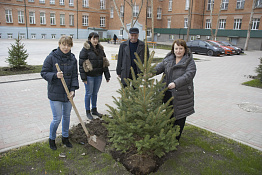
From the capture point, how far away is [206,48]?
2167 centimetres

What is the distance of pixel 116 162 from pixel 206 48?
67.1 ft

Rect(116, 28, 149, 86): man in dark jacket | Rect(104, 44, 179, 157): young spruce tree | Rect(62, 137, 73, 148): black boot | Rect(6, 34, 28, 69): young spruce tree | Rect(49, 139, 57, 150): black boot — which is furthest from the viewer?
Rect(6, 34, 28, 69): young spruce tree

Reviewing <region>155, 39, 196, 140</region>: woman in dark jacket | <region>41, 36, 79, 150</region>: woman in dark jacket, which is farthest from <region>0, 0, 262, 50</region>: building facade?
<region>41, 36, 79, 150</region>: woman in dark jacket

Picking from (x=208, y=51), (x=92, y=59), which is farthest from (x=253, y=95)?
(x=208, y=51)

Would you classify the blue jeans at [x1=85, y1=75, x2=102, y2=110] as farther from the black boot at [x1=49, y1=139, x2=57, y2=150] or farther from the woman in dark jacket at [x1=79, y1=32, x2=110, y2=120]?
the black boot at [x1=49, y1=139, x2=57, y2=150]

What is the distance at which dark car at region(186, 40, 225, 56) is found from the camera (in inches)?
828

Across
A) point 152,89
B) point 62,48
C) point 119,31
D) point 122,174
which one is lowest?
point 122,174

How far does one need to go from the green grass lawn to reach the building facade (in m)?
32.3

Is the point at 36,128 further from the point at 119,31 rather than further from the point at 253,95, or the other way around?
the point at 119,31

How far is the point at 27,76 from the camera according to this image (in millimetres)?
9867

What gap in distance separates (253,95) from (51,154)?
7479 millimetres

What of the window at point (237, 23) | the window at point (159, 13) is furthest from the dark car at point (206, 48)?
the window at point (159, 13)

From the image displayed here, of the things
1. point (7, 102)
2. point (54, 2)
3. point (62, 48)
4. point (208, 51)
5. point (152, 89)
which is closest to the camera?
point (152, 89)

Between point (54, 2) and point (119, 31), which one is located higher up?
point (54, 2)
